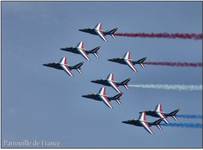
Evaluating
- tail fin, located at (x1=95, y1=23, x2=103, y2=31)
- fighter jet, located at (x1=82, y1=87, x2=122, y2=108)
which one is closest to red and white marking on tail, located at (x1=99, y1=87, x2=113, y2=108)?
fighter jet, located at (x1=82, y1=87, x2=122, y2=108)

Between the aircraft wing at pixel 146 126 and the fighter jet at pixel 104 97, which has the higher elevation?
the fighter jet at pixel 104 97

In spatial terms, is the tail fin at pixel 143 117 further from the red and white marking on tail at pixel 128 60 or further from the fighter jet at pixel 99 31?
the fighter jet at pixel 99 31

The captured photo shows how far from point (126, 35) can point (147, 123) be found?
22.5m

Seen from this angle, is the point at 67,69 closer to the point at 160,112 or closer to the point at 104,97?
the point at 104,97

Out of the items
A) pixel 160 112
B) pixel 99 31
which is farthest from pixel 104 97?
pixel 99 31

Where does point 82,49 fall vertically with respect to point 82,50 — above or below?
above

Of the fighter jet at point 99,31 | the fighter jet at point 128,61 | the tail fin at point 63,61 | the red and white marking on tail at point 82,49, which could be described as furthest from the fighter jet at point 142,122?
the tail fin at point 63,61

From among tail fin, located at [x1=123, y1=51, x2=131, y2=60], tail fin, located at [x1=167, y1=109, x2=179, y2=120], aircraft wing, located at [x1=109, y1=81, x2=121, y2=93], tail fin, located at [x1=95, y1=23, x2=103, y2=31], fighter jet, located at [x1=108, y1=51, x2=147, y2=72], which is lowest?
tail fin, located at [x1=167, y1=109, x2=179, y2=120]

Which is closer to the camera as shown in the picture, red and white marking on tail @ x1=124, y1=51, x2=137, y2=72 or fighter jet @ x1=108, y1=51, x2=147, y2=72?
fighter jet @ x1=108, y1=51, x2=147, y2=72

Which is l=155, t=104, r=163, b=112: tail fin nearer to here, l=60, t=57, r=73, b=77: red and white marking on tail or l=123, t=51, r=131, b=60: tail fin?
l=123, t=51, r=131, b=60: tail fin

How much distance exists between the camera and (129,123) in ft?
504

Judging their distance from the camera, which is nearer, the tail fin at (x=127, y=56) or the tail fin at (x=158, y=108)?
the tail fin at (x=158, y=108)

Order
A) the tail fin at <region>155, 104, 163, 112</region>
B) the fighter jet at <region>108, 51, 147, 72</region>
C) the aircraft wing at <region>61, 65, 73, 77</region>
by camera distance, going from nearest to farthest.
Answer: the fighter jet at <region>108, 51, 147, 72</region>
the tail fin at <region>155, 104, 163, 112</region>
the aircraft wing at <region>61, 65, 73, 77</region>

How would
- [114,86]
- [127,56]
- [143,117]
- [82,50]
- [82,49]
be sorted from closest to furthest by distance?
[143,117] < [114,86] < [127,56] < [82,50] < [82,49]
